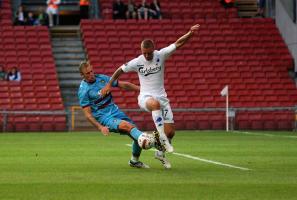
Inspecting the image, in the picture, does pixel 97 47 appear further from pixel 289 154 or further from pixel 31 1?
pixel 289 154

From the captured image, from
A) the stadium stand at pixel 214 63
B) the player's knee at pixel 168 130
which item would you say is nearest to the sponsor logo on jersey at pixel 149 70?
the player's knee at pixel 168 130

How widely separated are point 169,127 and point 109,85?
55.9 inches

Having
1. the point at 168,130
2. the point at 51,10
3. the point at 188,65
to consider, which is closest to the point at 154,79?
the point at 168,130

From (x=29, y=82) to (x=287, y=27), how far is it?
11.9m

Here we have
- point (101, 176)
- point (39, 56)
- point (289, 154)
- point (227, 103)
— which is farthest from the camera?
point (39, 56)

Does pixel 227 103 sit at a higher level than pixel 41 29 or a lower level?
lower

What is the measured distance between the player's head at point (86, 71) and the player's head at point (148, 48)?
0.92 meters

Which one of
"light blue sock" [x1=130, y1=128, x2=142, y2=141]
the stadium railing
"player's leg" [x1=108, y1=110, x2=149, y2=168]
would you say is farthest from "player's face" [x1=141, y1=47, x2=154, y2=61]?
the stadium railing

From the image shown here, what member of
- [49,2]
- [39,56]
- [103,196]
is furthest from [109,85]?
[49,2]

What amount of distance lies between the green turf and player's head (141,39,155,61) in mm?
1894

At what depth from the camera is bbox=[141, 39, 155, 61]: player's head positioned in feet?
49.8

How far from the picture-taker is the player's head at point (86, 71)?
15.1 meters

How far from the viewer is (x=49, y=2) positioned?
42500 mm

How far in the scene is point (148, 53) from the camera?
15.4 metres
